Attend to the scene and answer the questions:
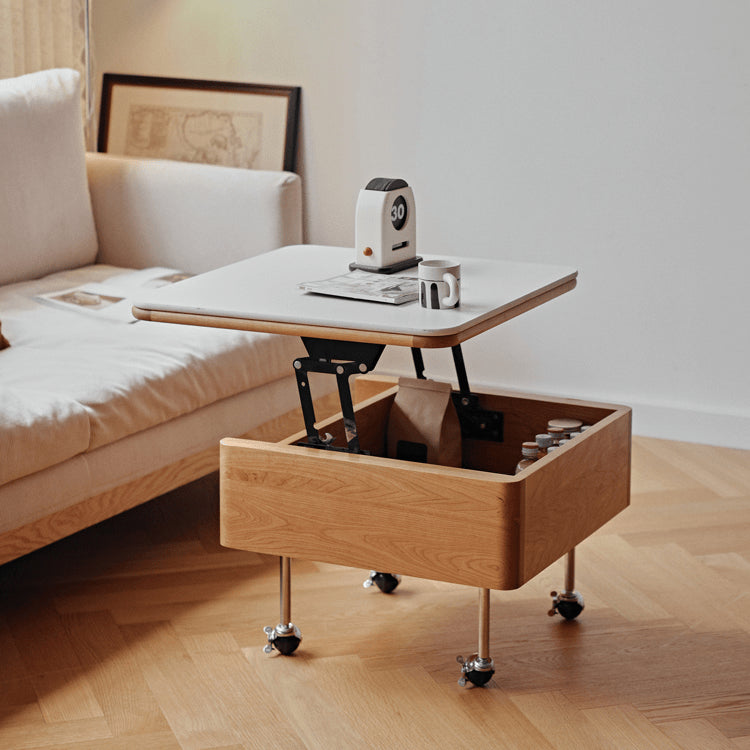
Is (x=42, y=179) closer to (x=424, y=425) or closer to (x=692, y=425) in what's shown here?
(x=424, y=425)

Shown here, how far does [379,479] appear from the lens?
173 cm

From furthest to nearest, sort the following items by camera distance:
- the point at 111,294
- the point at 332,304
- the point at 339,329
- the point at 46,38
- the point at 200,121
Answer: the point at 200,121
the point at 46,38
the point at 111,294
the point at 332,304
the point at 339,329

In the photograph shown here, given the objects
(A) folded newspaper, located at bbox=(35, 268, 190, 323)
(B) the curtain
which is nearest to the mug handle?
(A) folded newspaper, located at bbox=(35, 268, 190, 323)

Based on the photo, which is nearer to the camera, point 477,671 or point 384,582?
point 477,671

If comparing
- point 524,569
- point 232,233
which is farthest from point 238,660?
point 232,233

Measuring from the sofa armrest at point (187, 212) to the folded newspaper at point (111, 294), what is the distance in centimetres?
10

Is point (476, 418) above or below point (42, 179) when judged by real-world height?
below

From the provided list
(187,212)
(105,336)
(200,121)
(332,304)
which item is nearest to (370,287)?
(332,304)

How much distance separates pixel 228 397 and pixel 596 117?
122cm

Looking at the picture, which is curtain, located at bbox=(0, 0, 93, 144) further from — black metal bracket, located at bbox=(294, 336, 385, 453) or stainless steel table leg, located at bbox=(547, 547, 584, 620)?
stainless steel table leg, located at bbox=(547, 547, 584, 620)

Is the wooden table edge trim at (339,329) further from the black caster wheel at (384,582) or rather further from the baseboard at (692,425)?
the baseboard at (692,425)

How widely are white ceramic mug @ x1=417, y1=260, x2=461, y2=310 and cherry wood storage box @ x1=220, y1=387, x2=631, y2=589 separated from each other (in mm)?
234

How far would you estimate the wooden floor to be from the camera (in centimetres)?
171

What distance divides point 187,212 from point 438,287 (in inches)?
52.5
